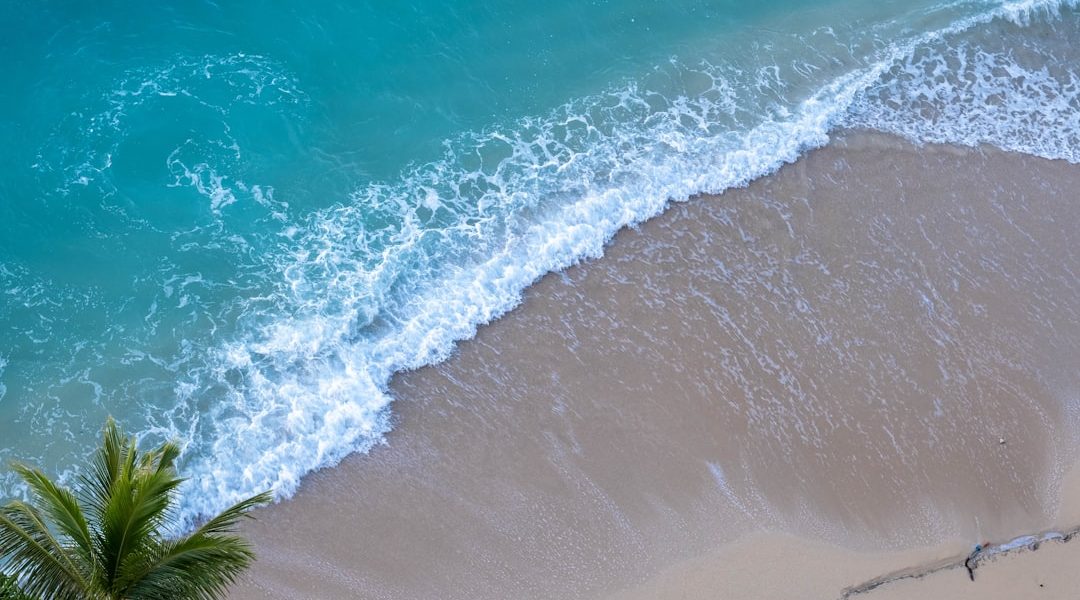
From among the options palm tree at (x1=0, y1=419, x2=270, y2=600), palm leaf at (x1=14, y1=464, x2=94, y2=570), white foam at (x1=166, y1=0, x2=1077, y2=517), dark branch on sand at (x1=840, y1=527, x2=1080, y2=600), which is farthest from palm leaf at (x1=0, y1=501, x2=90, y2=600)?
dark branch on sand at (x1=840, y1=527, x2=1080, y2=600)

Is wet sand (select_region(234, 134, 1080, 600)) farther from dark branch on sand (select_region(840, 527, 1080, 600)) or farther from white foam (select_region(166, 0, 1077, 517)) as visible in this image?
white foam (select_region(166, 0, 1077, 517))

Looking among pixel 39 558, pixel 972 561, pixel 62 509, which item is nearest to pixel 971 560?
pixel 972 561

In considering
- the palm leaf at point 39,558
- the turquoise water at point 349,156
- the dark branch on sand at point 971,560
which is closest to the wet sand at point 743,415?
the dark branch on sand at point 971,560

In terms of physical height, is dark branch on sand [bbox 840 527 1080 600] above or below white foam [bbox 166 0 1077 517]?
below

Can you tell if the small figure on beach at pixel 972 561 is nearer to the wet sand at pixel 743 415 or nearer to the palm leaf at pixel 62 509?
the wet sand at pixel 743 415

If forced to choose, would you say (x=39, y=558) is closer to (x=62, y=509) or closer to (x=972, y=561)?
(x=62, y=509)
